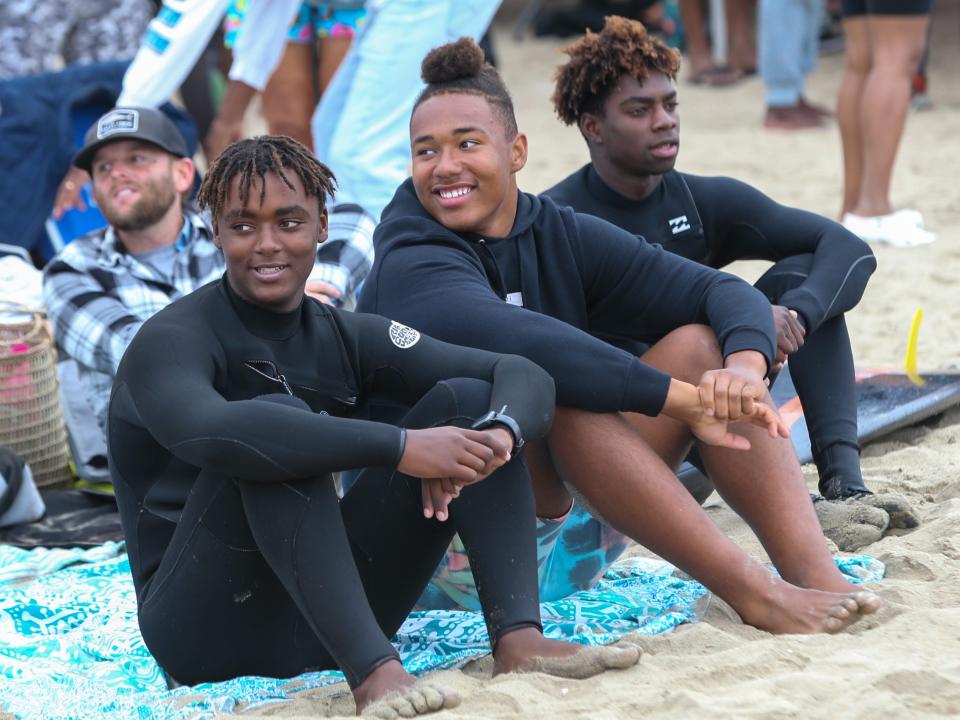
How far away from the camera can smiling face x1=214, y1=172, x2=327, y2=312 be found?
8.53 ft

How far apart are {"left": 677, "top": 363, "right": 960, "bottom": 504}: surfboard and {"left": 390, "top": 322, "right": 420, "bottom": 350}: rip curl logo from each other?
147 cm

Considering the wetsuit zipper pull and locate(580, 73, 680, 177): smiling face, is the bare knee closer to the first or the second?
locate(580, 73, 680, 177): smiling face

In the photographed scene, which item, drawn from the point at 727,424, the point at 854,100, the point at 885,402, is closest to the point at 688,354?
the point at 727,424

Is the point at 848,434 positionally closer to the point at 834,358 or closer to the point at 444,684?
the point at 834,358

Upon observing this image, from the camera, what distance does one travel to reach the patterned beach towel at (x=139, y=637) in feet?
8.75

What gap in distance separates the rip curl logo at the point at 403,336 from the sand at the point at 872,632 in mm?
605

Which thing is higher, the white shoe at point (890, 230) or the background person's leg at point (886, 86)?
the background person's leg at point (886, 86)

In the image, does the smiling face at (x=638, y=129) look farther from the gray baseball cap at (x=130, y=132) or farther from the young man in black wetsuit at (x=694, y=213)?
the gray baseball cap at (x=130, y=132)

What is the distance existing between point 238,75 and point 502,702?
3.57 m

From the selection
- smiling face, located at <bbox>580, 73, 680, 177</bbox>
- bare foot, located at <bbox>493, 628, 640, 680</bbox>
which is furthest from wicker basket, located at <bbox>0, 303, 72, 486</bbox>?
bare foot, located at <bbox>493, 628, 640, 680</bbox>

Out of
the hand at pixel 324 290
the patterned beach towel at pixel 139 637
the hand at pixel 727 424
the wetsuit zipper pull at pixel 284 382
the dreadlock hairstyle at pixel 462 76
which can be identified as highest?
the dreadlock hairstyle at pixel 462 76

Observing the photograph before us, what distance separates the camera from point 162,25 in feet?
16.4

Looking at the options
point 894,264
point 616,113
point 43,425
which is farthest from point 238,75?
point 894,264

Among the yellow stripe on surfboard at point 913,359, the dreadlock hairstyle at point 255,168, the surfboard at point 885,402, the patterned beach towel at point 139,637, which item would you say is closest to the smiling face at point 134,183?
the patterned beach towel at point 139,637
